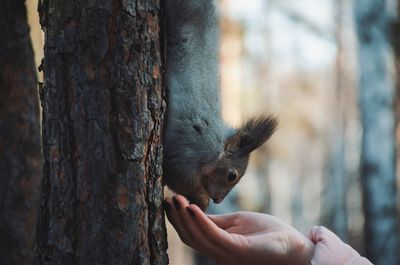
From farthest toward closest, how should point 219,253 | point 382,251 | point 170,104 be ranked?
point 382,251
point 170,104
point 219,253

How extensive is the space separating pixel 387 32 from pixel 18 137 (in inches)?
150

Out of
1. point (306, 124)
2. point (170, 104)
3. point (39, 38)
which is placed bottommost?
point (306, 124)

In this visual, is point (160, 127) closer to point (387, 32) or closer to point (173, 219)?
point (173, 219)

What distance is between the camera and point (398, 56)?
22.8 feet

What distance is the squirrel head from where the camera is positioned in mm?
2541

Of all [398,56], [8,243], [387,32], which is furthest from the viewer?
[398,56]

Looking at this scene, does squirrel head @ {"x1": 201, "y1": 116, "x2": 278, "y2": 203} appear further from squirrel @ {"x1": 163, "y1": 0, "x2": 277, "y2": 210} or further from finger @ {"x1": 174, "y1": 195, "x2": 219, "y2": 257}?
finger @ {"x1": 174, "y1": 195, "x2": 219, "y2": 257}

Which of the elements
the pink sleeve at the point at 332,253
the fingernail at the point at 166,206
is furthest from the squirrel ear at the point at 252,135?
the fingernail at the point at 166,206

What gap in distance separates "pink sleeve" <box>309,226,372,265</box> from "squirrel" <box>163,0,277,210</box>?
19.2 inches

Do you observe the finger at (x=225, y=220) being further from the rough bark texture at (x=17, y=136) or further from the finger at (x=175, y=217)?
the rough bark texture at (x=17, y=136)

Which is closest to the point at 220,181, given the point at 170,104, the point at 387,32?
the point at 170,104

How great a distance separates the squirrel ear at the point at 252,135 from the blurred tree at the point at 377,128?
313 centimetres

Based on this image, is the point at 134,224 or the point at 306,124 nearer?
the point at 134,224

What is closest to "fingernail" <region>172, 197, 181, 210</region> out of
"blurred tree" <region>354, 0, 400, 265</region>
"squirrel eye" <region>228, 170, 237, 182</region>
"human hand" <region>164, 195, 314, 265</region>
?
"human hand" <region>164, 195, 314, 265</region>
